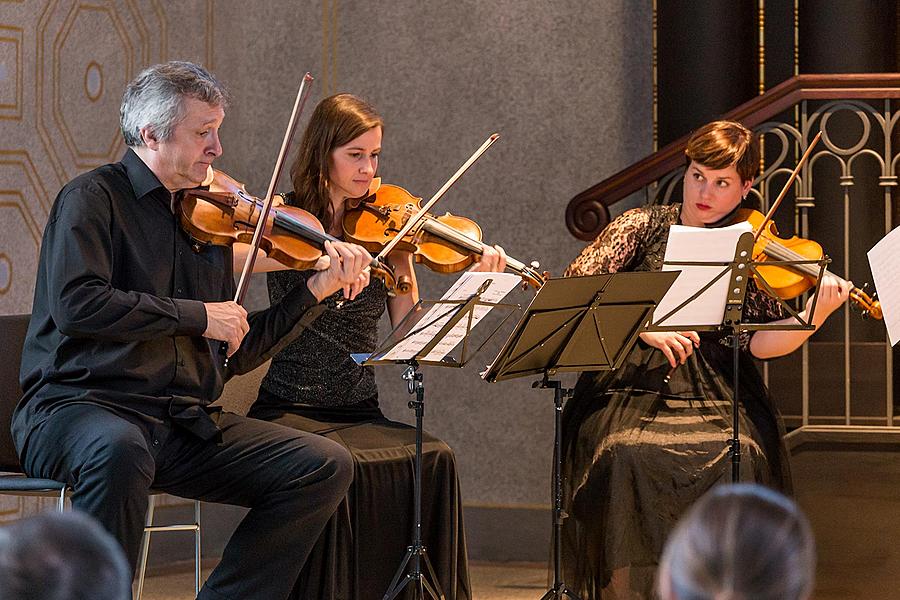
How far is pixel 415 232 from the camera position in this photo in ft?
11.1

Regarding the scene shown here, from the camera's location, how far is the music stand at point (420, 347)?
9.45 ft

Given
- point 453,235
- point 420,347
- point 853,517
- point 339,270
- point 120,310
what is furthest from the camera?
point 853,517

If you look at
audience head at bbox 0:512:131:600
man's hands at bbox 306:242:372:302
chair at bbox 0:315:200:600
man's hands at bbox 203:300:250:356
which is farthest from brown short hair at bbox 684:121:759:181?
audience head at bbox 0:512:131:600

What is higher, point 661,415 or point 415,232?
point 415,232

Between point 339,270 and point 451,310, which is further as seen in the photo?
point 339,270

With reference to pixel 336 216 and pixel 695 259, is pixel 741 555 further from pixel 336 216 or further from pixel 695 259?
pixel 336 216

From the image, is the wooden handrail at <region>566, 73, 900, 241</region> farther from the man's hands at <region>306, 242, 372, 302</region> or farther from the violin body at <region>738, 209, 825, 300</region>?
the man's hands at <region>306, 242, 372, 302</region>

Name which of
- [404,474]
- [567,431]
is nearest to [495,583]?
[567,431]

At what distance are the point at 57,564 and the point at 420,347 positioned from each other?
6.68 feet

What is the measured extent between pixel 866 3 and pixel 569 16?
1104mm

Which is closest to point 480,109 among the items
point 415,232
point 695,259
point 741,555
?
point 415,232

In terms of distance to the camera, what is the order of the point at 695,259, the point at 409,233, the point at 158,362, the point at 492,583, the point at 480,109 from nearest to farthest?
the point at 158,362 < the point at 695,259 < the point at 409,233 < the point at 492,583 < the point at 480,109

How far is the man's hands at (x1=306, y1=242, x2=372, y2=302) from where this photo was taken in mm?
3074

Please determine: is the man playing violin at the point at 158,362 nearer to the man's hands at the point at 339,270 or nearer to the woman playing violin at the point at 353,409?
the man's hands at the point at 339,270
